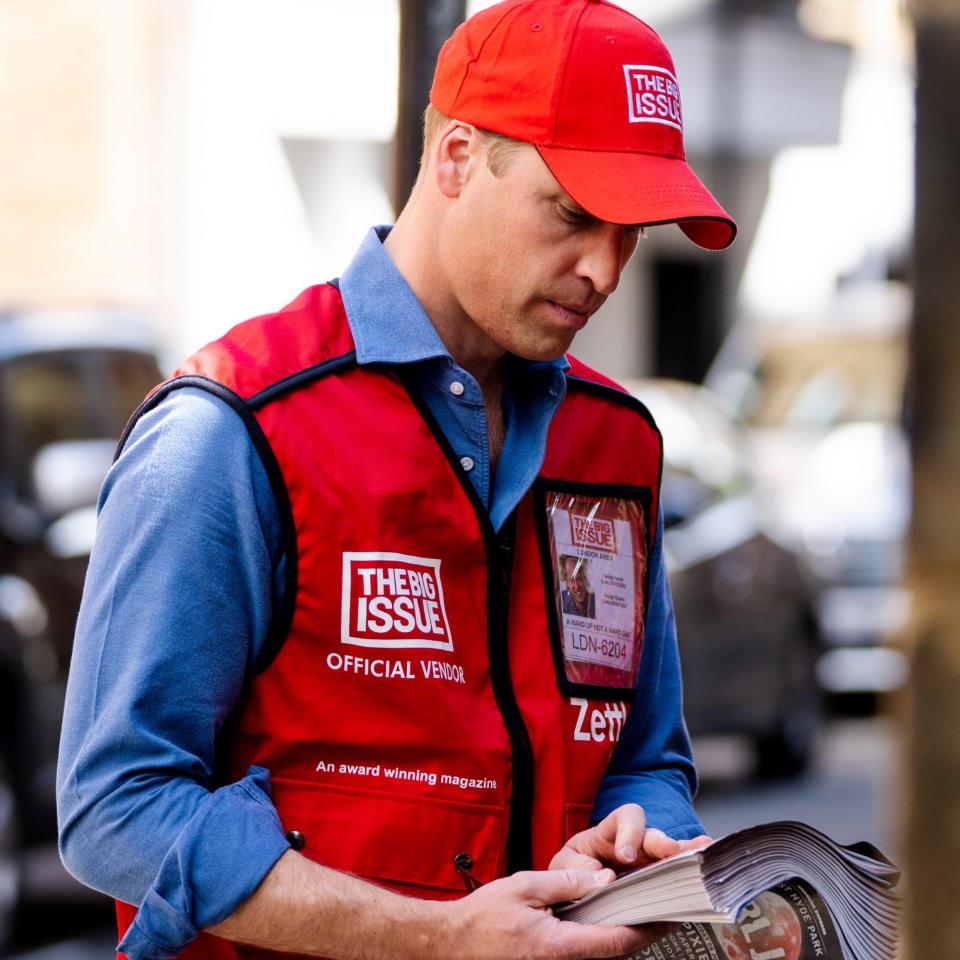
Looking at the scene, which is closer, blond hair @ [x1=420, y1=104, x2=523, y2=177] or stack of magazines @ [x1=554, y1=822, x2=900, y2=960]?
stack of magazines @ [x1=554, y1=822, x2=900, y2=960]

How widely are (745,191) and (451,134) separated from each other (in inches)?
814

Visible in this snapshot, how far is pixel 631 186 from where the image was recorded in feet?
7.23

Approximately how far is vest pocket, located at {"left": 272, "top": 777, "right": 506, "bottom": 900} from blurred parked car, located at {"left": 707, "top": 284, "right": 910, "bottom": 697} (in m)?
9.22

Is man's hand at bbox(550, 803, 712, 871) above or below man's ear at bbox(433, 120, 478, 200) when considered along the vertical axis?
below

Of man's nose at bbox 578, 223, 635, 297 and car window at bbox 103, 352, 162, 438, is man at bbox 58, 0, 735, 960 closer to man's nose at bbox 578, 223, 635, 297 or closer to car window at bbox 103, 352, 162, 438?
man's nose at bbox 578, 223, 635, 297

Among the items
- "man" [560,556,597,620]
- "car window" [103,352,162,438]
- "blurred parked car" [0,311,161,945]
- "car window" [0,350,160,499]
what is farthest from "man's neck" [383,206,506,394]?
"car window" [103,352,162,438]

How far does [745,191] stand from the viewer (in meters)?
22.5

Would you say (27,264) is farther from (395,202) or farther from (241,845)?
(241,845)

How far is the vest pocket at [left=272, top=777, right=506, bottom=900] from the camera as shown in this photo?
208cm

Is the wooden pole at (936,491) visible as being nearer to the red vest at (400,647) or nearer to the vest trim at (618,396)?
the red vest at (400,647)

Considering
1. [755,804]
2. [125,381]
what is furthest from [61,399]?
[755,804]

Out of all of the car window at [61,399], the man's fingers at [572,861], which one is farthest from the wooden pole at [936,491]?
the car window at [61,399]

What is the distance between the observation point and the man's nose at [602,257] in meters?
2.23

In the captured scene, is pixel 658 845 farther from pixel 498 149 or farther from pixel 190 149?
pixel 190 149
